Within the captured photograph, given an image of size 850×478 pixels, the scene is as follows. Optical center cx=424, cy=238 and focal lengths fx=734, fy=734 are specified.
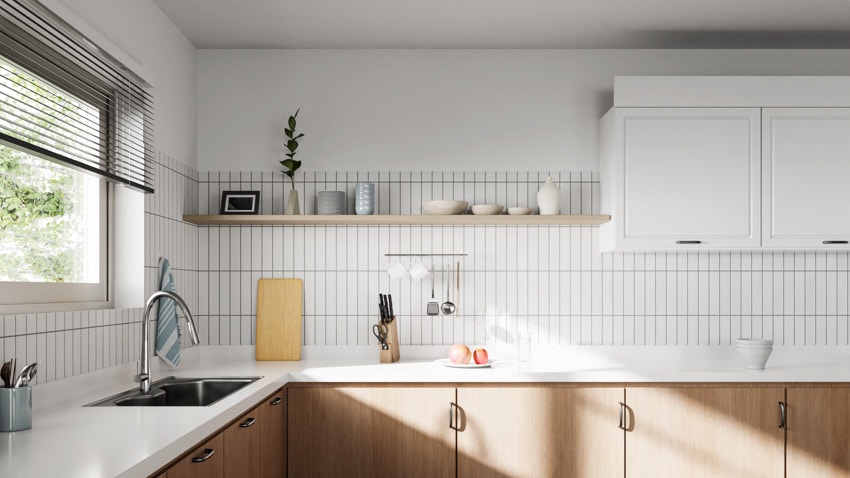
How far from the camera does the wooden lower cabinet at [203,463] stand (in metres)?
1.87

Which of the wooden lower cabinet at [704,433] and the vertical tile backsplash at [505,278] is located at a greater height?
the vertical tile backsplash at [505,278]

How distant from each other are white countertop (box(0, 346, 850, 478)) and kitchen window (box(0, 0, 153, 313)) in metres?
0.38

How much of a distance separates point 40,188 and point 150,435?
3.66ft

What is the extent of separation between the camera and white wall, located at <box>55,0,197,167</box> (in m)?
2.69

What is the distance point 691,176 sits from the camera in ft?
11.3

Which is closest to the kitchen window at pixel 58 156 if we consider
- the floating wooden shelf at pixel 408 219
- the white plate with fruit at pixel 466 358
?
the floating wooden shelf at pixel 408 219

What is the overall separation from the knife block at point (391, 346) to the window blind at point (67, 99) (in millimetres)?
1282

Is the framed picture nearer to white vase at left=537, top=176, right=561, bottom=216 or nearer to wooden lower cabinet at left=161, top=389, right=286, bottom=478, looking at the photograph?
wooden lower cabinet at left=161, top=389, right=286, bottom=478

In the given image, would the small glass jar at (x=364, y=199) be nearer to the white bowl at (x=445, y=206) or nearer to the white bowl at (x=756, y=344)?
the white bowl at (x=445, y=206)

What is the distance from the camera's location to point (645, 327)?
12.4 feet

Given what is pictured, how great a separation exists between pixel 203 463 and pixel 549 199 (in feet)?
7.16

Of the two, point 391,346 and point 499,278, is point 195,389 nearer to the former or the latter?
point 391,346

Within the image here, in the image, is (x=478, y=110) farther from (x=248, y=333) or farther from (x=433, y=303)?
(x=248, y=333)

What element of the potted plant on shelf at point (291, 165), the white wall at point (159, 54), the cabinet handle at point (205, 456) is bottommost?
the cabinet handle at point (205, 456)
